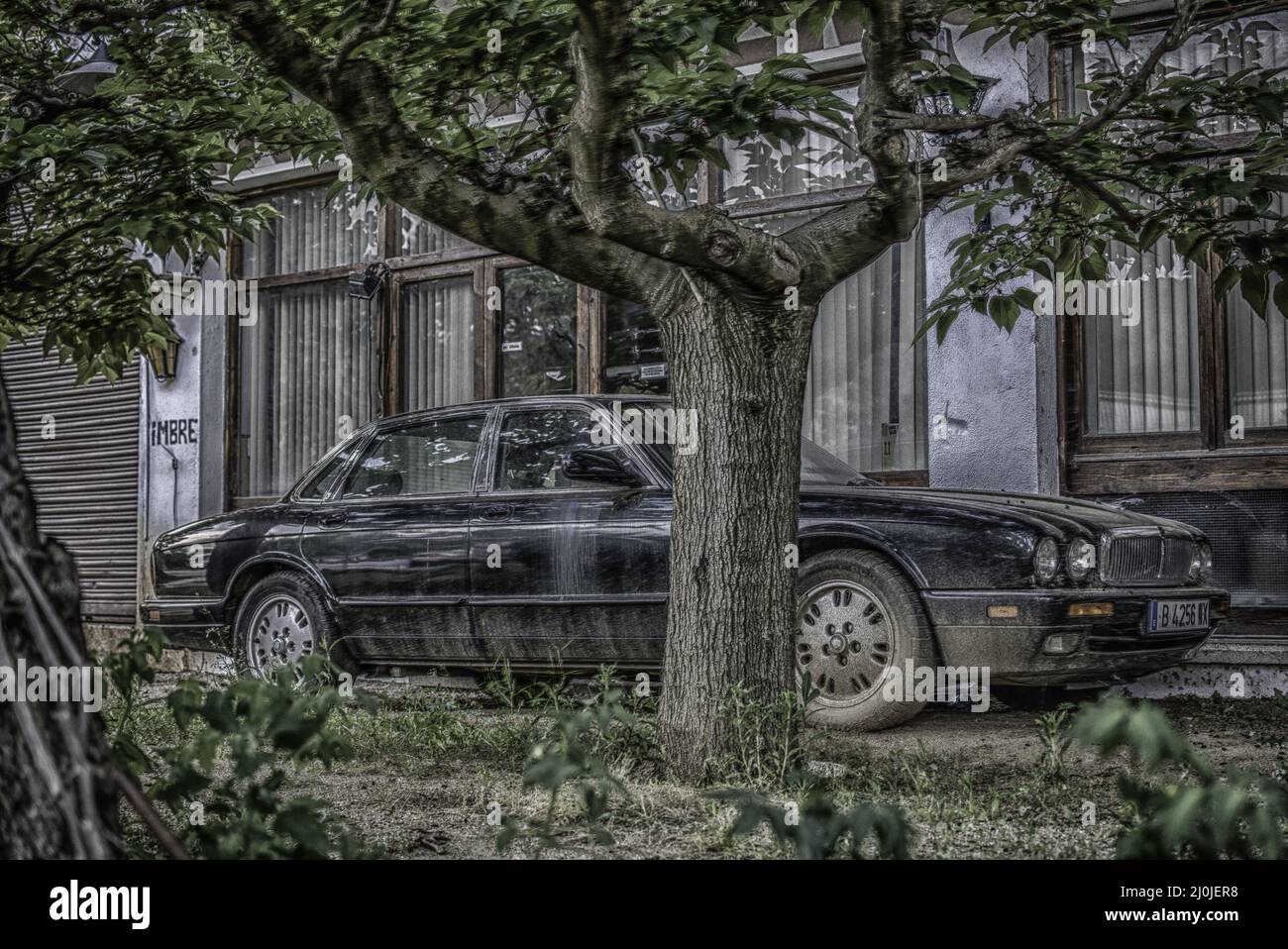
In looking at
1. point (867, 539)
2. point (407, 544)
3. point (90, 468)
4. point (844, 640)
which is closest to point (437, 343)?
point (90, 468)

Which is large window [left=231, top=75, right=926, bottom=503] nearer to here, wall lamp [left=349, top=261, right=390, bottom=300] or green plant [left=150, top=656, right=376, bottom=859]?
wall lamp [left=349, top=261, right=390, bottom=300]

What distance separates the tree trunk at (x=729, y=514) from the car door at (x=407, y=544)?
302 cm

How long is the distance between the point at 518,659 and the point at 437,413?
1694 millimetres

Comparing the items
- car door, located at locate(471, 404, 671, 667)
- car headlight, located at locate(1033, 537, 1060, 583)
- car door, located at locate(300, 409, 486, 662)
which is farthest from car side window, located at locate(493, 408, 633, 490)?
car headlight, located at locate(1033, 537, 1060, 583)

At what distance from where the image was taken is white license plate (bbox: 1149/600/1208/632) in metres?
6.54

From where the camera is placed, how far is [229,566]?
8.49m

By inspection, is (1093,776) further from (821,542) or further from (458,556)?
(458,556)

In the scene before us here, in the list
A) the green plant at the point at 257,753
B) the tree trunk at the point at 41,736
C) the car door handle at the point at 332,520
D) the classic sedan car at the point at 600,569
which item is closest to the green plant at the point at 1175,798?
the green plant at the point at 257,753

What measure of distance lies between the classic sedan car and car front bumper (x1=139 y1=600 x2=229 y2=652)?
0.02 meters

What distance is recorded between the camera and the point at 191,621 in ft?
28.3

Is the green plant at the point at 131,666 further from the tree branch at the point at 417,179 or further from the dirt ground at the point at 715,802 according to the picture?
the tree branch at the point at 417,179
